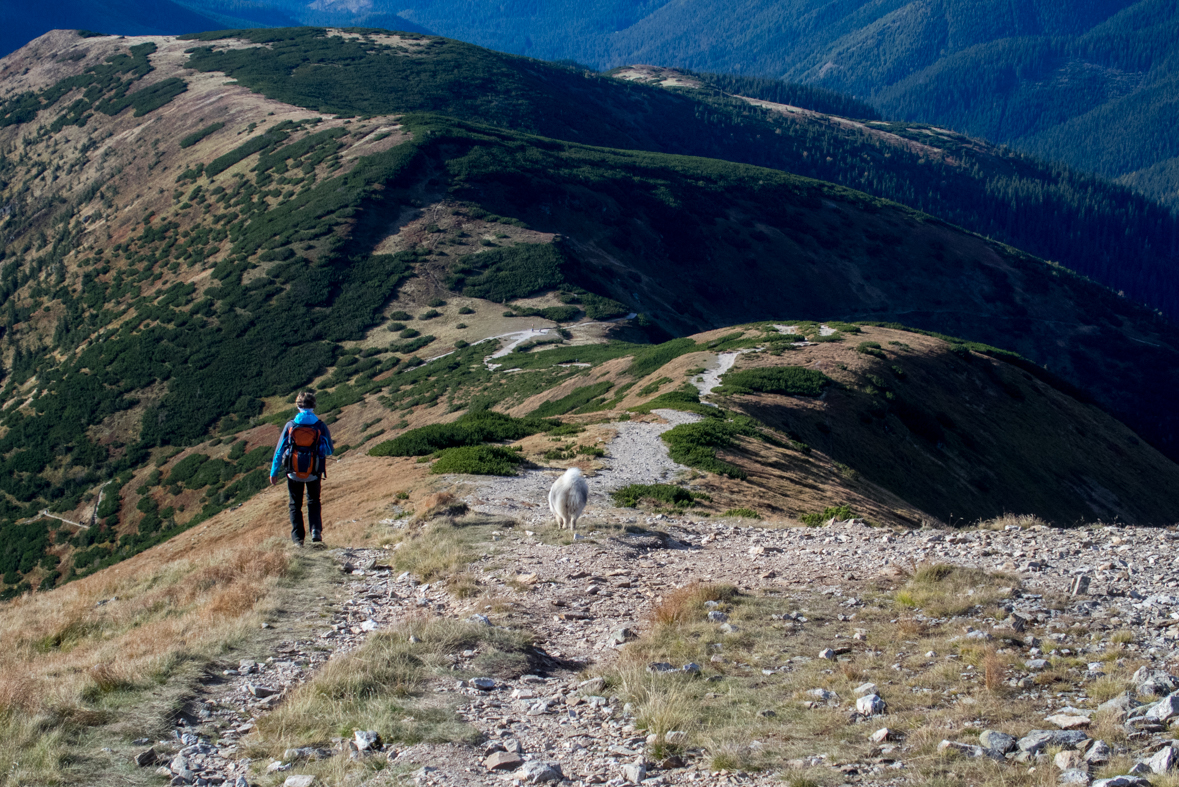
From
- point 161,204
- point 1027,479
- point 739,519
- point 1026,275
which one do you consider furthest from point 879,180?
point 739,519

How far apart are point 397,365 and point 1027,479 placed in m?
36.6

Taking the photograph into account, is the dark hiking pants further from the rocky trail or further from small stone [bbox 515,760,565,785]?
small stone [bbox 515,760,565,785]

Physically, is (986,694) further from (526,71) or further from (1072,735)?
(526,71)

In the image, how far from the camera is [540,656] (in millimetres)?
8508

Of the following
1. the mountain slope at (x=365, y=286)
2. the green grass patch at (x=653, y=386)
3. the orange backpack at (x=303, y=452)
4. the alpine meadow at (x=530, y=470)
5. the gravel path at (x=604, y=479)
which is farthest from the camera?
the mountain slope at (x=365, y=286)

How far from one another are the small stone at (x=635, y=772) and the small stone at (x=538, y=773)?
0.45 m

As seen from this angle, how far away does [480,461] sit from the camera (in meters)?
19.3

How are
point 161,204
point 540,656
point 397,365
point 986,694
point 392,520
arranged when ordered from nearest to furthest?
point 986,694 → point 540,656 → point 392,520 → point 397,365 → point 161,204

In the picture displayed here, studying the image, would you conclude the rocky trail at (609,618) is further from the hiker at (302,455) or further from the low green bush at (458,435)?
the low green bush at (458,435)

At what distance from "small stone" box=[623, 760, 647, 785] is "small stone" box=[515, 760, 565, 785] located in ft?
1.49

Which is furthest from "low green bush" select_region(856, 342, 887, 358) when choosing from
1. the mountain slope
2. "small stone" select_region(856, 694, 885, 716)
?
"small stone" select_region(856, 694, 885, 716)

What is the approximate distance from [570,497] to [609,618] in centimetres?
381

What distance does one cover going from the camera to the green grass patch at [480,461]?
18703 millimetres

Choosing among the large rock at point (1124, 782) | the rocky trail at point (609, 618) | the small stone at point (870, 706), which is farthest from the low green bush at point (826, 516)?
the large rock at point (1124, 782)
